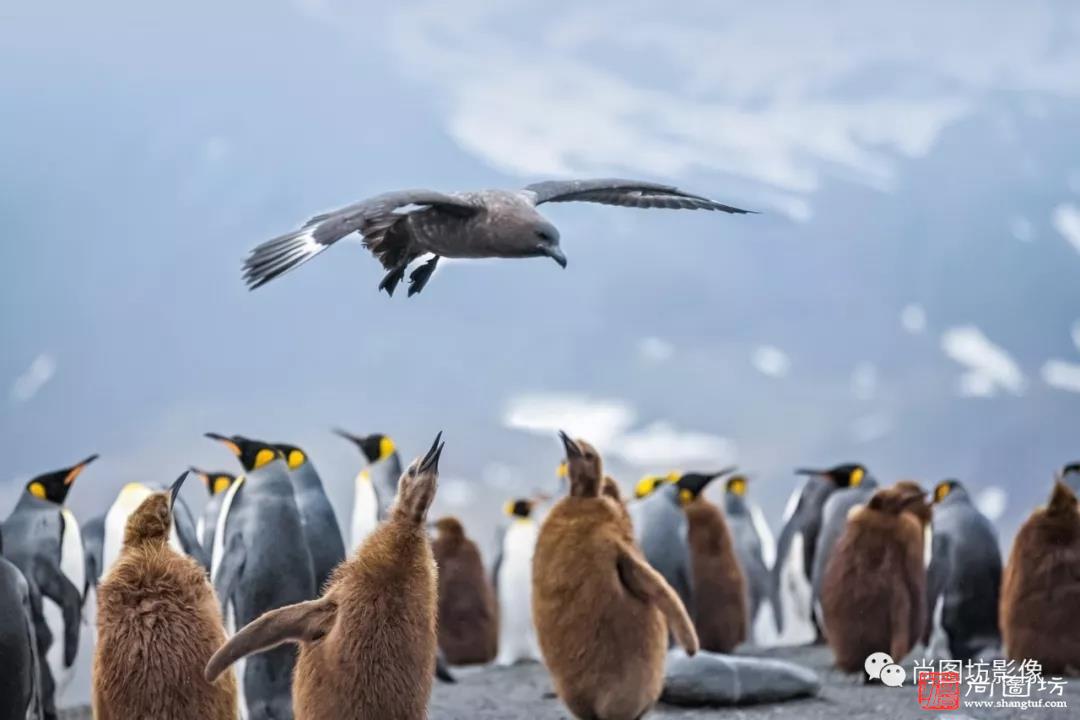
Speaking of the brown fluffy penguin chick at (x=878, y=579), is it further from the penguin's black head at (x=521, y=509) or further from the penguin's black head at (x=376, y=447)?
the penguin's black head at (x=521, y=509)

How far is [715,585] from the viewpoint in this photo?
6230 millimetres

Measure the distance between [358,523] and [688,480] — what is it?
1.52m

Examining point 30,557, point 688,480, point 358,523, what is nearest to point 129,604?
point 30,557

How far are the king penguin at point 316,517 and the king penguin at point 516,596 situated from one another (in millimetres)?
2415

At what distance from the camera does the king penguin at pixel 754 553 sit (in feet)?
25.1

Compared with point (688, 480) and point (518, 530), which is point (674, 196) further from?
point (518, 530)

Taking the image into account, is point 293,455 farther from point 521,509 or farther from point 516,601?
Answer: point 521,509

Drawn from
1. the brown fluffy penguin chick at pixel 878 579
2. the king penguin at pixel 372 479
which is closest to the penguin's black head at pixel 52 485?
the king penguin at pixel 372 479

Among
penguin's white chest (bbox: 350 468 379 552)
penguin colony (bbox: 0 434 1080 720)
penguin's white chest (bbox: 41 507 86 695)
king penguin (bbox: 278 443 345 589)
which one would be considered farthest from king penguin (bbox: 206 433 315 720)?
penguin's white chest (bbox: 350 468 379 552)

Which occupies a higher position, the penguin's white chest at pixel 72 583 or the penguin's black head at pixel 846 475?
the penguin's black head at pixel 846 475

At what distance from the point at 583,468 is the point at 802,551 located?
3.93 meters

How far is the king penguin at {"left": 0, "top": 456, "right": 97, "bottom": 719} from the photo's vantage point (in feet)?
16.3

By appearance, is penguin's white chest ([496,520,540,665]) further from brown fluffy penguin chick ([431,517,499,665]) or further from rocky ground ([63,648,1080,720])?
rocky ground ([63,648,1080,720])

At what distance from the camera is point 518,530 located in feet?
24.0
